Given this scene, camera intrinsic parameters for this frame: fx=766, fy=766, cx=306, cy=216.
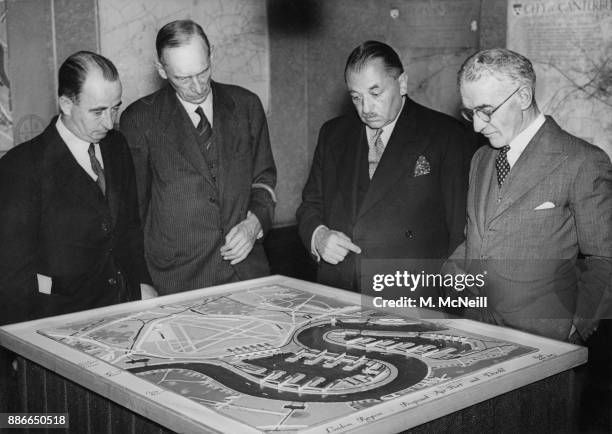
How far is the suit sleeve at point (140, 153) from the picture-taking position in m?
3.31

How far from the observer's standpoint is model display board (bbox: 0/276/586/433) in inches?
71.0

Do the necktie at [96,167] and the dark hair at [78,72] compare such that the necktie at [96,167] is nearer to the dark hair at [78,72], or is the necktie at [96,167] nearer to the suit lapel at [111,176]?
the suit lapel at [111,176]

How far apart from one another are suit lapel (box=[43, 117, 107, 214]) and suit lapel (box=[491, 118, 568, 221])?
1.51 metres

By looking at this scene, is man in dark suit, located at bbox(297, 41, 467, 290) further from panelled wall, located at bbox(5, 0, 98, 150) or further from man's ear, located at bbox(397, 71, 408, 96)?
panelled wall, located at bbox(5, 0, 98, 150)

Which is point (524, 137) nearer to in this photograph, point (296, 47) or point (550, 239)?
point (550, 239)

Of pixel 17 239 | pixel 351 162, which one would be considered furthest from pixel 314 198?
pixel 17 239

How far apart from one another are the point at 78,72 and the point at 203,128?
2.11ft

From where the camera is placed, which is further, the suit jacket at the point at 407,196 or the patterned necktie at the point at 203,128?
the patterned necktie at the point at 203,128

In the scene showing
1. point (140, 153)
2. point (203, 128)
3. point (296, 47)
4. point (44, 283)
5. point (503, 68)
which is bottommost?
point (44, 283)

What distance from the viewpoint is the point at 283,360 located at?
7.09 ft

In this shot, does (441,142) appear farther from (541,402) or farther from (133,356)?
(133,356)

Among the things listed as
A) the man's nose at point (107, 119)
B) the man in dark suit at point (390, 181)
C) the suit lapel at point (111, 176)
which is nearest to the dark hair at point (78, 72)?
the man's nose at point (107, 119)

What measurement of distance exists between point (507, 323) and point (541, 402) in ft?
1.71

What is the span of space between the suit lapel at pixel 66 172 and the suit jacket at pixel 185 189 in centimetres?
38
